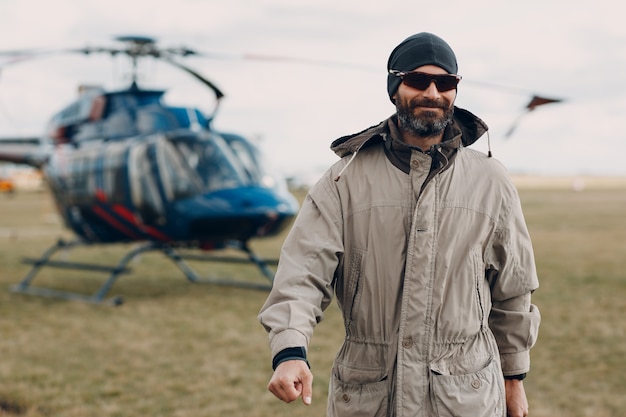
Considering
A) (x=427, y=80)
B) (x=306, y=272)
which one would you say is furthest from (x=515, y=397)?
(x=427, y=80)

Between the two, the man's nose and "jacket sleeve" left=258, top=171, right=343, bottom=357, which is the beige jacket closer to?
"jacket sleeve" left=258, top=171, right=343, bottom=357

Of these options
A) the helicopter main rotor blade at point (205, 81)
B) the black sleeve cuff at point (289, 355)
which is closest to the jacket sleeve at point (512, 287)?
the black sleeve cuff at point (289, 355)

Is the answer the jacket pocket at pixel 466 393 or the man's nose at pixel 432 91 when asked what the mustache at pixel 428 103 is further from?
the jacket pocket at pixel 466 393

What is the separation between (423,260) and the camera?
83.4 inches

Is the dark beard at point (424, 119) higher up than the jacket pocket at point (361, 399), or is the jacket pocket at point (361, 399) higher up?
the dark beard at point (424, 119)

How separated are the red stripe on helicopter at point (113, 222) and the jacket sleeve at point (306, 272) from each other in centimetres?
752

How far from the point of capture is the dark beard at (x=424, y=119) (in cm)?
218

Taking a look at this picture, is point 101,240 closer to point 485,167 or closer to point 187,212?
point 187,212

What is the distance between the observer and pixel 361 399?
2.15 m

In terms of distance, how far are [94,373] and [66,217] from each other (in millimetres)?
5171

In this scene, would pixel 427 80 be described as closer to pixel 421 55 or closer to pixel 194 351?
pixel 421 55

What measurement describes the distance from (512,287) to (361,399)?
0.57 metres

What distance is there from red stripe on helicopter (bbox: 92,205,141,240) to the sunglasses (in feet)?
25.2

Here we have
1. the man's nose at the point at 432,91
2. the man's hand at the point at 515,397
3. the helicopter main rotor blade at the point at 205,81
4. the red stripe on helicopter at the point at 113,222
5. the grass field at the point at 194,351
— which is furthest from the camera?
the red stripe on helicopter at the point at 113,222
